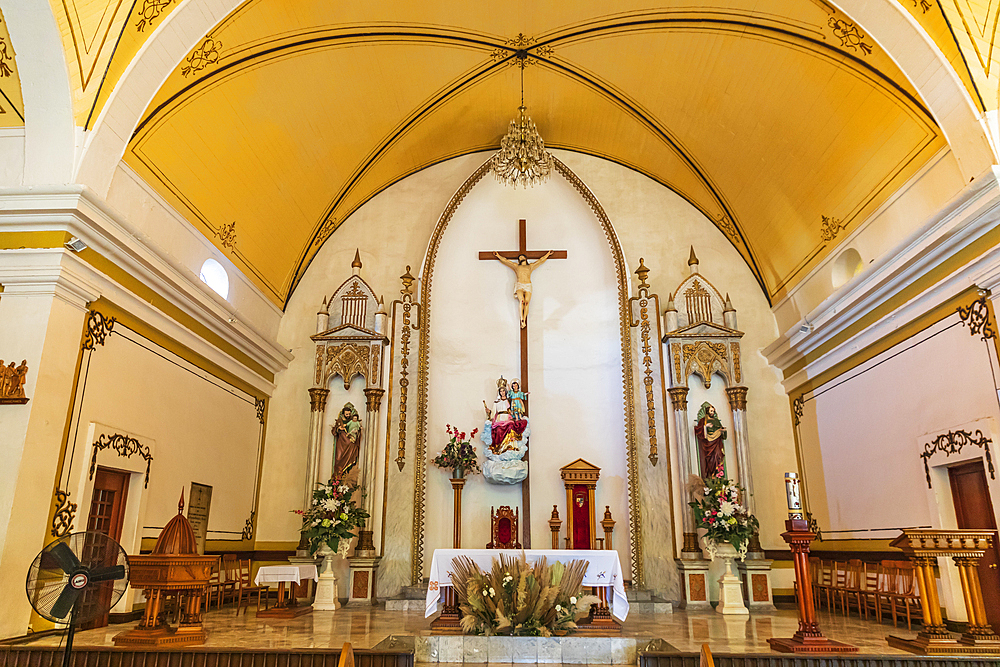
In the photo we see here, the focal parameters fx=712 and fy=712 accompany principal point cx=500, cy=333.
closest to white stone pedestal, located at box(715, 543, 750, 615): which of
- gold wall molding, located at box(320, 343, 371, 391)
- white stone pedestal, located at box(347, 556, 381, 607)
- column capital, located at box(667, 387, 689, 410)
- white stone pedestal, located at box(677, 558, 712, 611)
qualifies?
white stone pedestal, located at box(677, 558, 712, 611)

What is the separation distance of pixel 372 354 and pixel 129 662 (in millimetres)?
6794

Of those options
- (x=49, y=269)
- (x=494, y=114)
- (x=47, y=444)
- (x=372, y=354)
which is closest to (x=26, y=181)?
(x=49, y=269)

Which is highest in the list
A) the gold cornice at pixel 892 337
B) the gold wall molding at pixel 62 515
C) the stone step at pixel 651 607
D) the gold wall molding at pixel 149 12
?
the gold wall molding at pixel 149 12

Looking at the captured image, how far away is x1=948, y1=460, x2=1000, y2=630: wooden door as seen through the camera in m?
7.41

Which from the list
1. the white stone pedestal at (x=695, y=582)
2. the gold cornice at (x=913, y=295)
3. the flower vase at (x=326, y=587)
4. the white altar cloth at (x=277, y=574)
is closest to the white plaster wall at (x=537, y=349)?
the white stone pedestal at (x=695, y=582)

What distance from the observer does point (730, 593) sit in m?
10.1

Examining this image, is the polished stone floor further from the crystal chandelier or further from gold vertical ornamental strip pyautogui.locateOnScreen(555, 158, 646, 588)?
the crystal chandelier

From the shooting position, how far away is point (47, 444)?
7.18 m

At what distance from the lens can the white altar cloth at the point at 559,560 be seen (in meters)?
7.99

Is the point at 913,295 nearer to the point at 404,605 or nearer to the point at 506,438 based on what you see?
the point at 506,438

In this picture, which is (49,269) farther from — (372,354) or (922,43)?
(922,43)

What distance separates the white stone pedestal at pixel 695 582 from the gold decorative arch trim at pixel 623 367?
66 cm

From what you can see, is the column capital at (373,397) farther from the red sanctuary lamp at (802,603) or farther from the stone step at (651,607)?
the red sanctuary lamp at (802,603)

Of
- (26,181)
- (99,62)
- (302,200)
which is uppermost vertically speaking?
(302,200)
